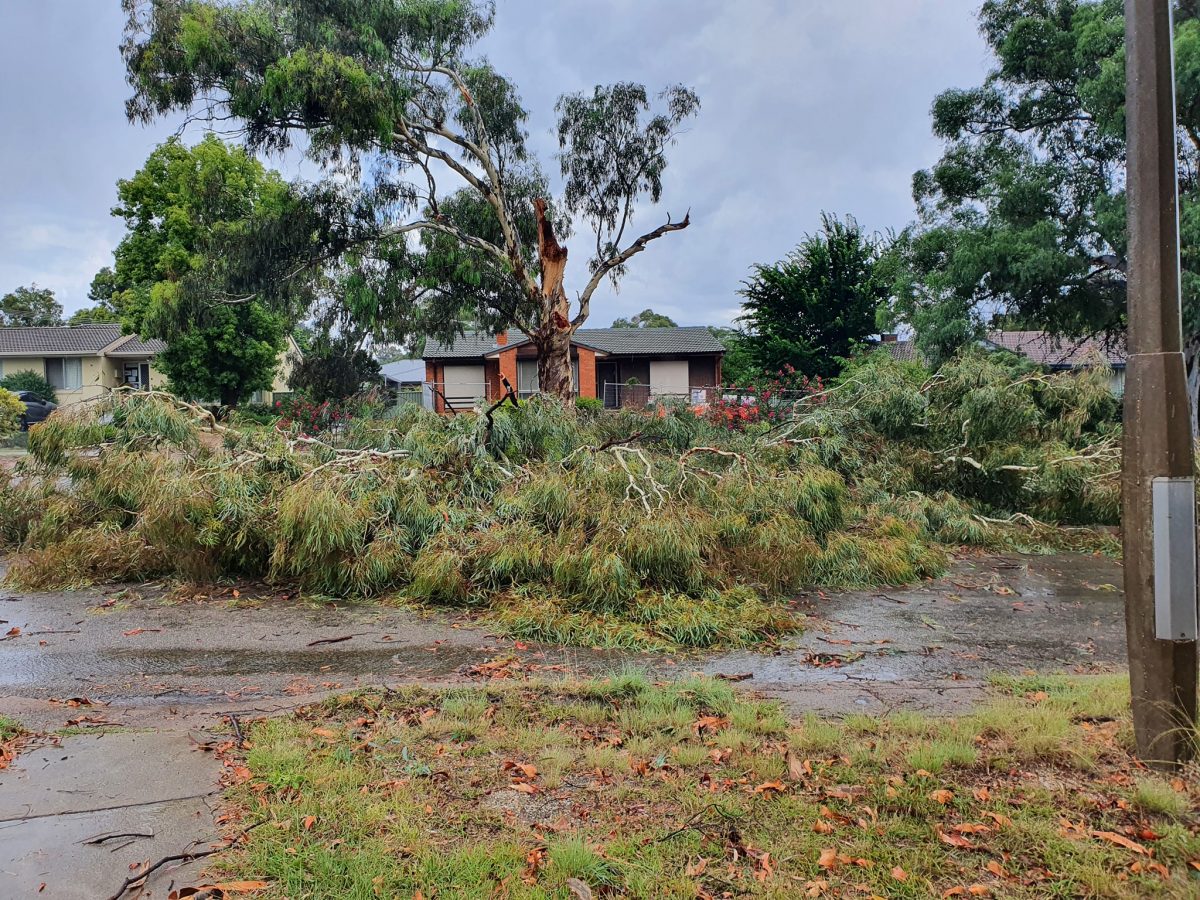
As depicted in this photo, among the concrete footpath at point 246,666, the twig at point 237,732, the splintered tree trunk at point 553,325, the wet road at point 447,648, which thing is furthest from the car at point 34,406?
the twig at point 237,732

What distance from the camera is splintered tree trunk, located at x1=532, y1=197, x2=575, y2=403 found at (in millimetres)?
15836

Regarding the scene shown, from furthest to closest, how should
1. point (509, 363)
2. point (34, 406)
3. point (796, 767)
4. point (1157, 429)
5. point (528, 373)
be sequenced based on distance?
point (528, 373)
point (509, 363)
point (34, 406)
point (796, 767)
point (1157, 429)

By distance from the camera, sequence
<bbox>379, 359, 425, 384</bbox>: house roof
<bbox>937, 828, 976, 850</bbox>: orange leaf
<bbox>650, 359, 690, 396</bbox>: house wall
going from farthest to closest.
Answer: <bbox>379, 359, 425, 384</bbox>: house roof
<bbox>650, 359, 690, 396</bbox>: house wall
<bbox>937, 828, 976, 850</bbox>: orange leaf

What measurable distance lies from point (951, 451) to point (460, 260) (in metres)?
10.5

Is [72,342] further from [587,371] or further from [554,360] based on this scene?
[554,360]

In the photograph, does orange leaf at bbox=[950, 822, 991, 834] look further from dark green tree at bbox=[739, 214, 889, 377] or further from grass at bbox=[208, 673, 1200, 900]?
dark green tree at bbox=[739, 214, 889, 377]

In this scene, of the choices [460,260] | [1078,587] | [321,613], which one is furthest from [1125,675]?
[460,260]

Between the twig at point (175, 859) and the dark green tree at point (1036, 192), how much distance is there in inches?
621

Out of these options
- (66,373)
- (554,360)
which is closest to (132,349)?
(66,373)

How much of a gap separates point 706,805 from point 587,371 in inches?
1130

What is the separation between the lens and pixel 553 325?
1622 centimetres

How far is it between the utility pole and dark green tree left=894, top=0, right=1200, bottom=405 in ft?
42.6

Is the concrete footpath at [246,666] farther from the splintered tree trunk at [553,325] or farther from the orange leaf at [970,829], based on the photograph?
the splintered tree trunk at [553,325]

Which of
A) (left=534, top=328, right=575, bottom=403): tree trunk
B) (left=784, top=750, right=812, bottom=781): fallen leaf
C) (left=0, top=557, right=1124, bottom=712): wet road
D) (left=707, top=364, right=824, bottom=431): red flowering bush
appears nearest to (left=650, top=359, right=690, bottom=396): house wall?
(left=534, top=328, right=575, bottom=403): tree trunk
